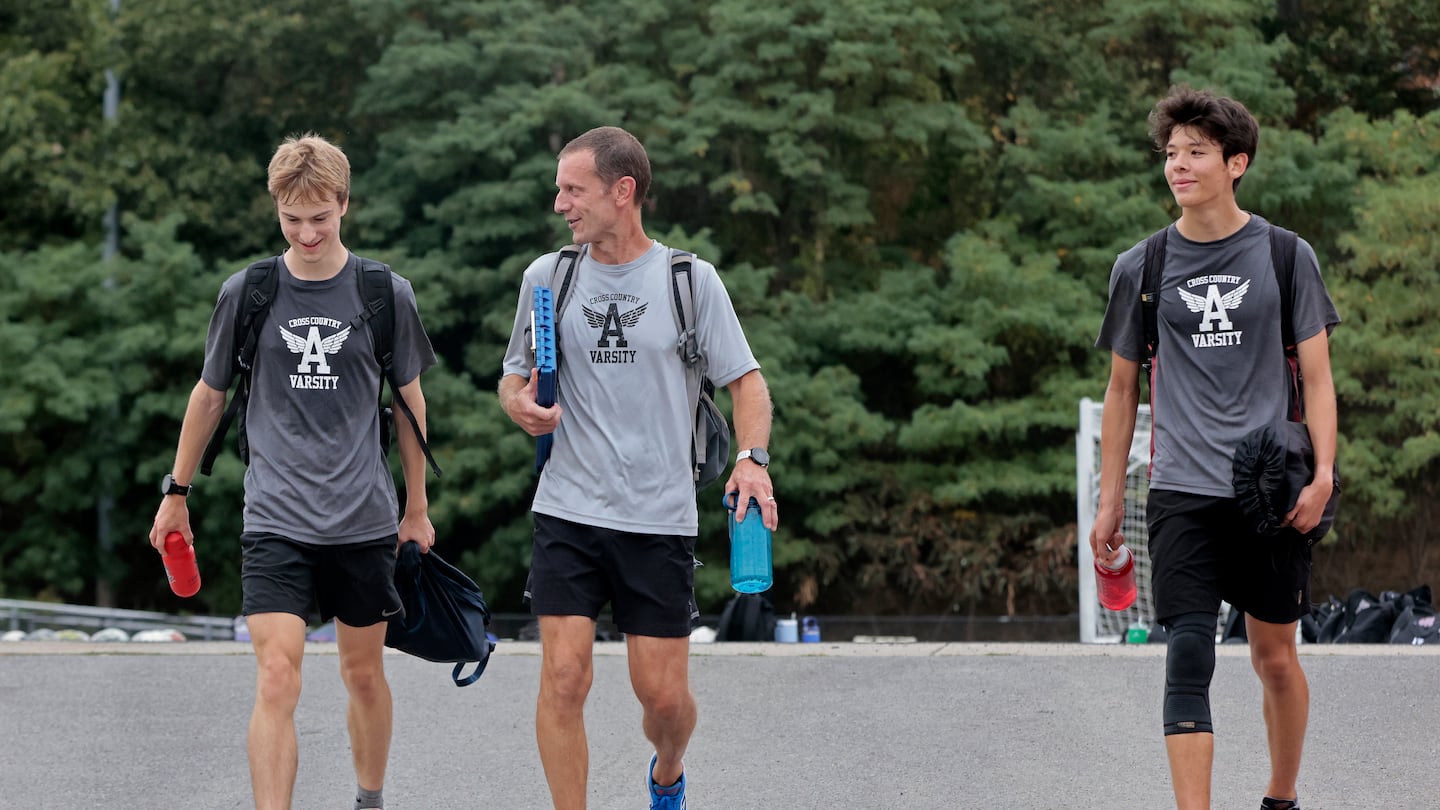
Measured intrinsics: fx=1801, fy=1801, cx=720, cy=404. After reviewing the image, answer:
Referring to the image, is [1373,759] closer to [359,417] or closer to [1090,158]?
[359,417]

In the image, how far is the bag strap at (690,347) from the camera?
15.7 ft

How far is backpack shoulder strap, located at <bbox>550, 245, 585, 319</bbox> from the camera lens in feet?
15.8

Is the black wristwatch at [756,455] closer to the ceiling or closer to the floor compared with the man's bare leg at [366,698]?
closer to the ceiling

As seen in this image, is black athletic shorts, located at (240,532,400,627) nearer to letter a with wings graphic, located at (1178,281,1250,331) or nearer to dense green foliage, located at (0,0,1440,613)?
letter a with wings graphic, located at (1178,281,1250,331)

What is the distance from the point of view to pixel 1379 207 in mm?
24344

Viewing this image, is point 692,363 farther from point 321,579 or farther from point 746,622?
point 746,622

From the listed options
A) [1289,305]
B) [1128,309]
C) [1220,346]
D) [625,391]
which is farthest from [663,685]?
[1289,305]

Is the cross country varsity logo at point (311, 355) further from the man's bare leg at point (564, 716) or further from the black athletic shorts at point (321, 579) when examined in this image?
the man's bare leg at point (564, 716)

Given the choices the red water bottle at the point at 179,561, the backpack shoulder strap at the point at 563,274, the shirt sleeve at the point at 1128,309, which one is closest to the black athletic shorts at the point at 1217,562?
the shirt sleeve at the point at 1128,309

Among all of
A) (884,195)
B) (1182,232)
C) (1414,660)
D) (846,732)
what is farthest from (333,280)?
(884,195)

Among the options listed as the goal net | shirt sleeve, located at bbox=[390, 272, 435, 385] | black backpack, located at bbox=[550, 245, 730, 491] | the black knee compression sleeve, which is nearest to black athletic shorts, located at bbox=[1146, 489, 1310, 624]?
the black knee compression sleeve

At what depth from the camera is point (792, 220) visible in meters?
→ 27.8

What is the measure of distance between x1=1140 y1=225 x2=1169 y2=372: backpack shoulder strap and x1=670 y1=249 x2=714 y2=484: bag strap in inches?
47.2

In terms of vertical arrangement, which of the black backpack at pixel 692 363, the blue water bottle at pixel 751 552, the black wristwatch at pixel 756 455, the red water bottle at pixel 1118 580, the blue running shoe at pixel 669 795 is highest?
the black backpack at pixel 692 363
